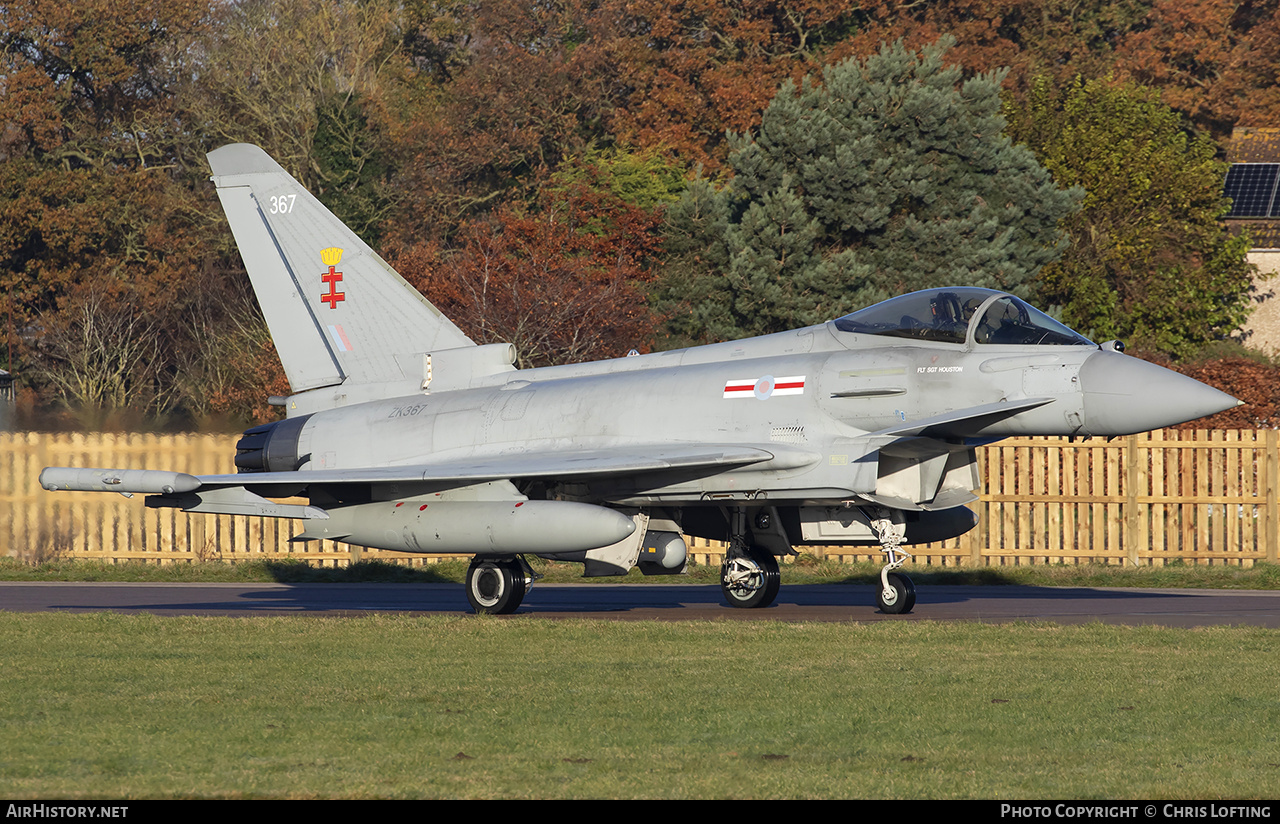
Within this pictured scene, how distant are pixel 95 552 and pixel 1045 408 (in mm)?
16020

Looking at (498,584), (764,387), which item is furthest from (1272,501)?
(498,584)

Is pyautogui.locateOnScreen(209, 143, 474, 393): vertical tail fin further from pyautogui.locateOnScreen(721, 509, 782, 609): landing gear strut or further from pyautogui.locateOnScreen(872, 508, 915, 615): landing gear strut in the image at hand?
pyautogui.locateOnScreen(872, 508, 915, 615): landing gear strut

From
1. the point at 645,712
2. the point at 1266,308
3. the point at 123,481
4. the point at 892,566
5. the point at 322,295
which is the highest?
the point at 1266,308

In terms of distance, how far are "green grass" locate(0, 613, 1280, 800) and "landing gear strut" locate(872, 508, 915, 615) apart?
1.81 m

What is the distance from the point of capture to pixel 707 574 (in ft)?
71.4

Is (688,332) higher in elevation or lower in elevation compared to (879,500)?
higher

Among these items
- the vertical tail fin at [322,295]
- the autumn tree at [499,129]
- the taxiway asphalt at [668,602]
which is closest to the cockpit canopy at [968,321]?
the taxiway asphalt at [668,602]

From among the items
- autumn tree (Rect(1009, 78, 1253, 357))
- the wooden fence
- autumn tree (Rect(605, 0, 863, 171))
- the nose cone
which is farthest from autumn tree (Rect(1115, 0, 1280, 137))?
the nose cone

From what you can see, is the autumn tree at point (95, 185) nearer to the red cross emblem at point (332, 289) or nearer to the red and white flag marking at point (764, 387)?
the red cross emblem at point (332, 289)

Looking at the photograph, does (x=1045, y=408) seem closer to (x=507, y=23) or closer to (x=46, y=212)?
(x=46, y=212)

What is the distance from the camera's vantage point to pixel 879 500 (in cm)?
1443

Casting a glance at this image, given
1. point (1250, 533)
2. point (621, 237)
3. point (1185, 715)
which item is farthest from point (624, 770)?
point (621, 237)

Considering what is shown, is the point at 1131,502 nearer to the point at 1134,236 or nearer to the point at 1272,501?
the point at 1272,501

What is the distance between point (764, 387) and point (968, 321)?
2.11m
